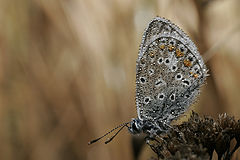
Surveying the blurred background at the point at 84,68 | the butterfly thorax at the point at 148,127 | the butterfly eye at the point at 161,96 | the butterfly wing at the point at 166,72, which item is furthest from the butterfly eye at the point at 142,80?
the blurred background at the point at 84,68

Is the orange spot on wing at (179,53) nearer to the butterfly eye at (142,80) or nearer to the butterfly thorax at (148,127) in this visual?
the butterfly eye at (142,80)

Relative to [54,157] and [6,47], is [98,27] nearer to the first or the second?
[6,47]

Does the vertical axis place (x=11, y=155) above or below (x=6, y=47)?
below

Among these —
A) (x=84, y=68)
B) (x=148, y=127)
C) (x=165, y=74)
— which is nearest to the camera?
(x=148, y=127)

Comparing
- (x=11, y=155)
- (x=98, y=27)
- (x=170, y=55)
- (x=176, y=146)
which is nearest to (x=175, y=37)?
(x=170, y=55)

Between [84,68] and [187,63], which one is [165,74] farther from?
[84,68]

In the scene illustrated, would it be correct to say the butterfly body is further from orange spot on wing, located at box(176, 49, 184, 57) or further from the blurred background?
the blurred background

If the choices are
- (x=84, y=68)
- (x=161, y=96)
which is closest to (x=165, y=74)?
(x=161, y=96)
